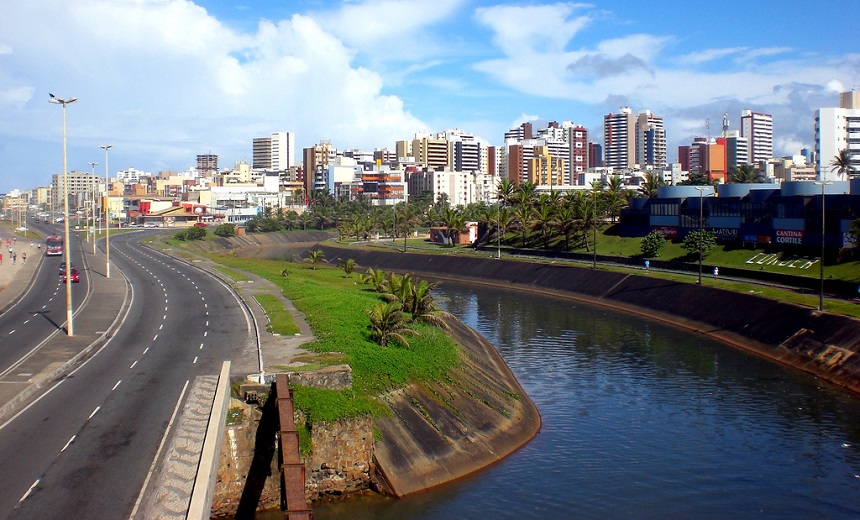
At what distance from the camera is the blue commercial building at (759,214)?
268 feet

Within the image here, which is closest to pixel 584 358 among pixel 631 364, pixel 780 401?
pixel 631 364

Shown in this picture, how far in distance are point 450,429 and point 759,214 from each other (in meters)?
71.4

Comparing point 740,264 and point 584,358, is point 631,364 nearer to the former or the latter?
point 584,358

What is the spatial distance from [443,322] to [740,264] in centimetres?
4720

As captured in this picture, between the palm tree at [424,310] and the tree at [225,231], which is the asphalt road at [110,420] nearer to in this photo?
the palm tree at [424,310]

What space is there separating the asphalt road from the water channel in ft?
24.2

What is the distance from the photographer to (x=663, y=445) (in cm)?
3806

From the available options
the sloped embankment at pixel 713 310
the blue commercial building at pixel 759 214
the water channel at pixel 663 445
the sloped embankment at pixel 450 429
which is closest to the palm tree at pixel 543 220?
the blue commercial building at pixel 759 214

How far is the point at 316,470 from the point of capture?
29000 mm

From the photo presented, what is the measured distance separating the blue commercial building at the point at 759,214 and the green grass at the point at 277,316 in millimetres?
41304

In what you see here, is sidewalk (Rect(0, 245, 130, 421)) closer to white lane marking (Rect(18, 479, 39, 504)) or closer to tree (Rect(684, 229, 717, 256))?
white lane marking (Rect(18, 479, 39, 504))

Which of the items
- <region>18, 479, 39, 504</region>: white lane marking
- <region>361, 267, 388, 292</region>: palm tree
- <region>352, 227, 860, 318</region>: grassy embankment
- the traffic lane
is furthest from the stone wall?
<region>352, 227, 860, 318</region>: grassy embankment

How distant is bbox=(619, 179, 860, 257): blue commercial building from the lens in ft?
268

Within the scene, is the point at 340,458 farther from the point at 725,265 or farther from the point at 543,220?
the point at 543,220
